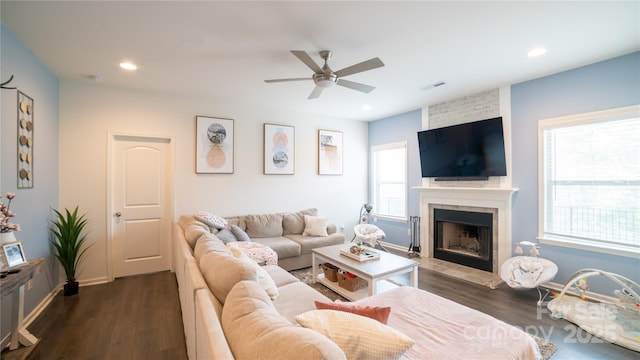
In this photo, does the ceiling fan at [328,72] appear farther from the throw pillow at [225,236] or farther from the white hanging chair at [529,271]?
the white hanging chair at [529,271]

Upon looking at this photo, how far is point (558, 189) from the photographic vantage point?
3.32m

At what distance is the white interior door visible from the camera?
3715 mm

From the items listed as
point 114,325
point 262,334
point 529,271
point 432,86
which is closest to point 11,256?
point 114,325

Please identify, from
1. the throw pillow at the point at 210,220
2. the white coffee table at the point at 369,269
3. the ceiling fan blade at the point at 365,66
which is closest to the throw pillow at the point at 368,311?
the white coffee table at the point at 369,269

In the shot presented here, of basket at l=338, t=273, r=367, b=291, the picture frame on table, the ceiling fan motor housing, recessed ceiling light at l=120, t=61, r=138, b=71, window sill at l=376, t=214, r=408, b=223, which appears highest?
recessed ceiling light at l=120, t=61, r=138, b=71

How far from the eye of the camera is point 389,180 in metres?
5.60

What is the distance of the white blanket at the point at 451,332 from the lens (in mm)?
1318

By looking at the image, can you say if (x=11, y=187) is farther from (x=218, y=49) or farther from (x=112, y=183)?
(x=218, y=49)

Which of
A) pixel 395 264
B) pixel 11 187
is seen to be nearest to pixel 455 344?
pixel 395 264

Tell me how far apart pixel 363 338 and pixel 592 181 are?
3.65 metres

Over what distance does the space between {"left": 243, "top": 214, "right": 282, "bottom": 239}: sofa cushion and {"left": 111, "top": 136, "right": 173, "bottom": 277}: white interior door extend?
3.88ft

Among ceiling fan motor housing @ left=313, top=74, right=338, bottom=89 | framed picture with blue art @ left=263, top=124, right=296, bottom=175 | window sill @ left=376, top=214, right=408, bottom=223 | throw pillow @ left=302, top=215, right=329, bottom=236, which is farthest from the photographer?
window sill @ left=376, top=214, right=408, bottom=223

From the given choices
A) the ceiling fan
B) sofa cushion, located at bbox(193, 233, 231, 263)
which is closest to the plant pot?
sofa cushion, located at bbox(193, 233, 231, 263)

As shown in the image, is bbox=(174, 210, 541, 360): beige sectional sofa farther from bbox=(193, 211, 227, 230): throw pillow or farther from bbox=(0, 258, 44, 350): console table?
bbox=(193, 211, 227, 230): throw pillow
